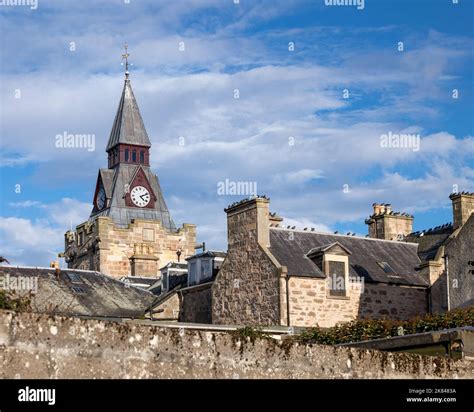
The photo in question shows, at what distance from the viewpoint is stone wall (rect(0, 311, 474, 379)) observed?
11.5m

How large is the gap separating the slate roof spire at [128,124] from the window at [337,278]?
4484 cm

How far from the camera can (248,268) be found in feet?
133

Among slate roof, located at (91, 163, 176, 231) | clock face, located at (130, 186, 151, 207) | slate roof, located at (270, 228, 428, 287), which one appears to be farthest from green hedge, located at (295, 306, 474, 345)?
clock face, located at (130, 186, 151, 207)

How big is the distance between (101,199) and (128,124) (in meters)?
6.54

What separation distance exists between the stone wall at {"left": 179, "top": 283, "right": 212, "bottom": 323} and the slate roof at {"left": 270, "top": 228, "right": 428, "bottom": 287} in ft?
13.3

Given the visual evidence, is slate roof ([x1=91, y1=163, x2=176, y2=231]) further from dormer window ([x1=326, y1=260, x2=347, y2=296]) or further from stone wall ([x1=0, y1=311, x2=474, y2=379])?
stone wall ([x1=0, y1=311, x2=474, y2=379])

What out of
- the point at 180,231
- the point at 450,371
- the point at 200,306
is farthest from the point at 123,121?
the point at 450,371

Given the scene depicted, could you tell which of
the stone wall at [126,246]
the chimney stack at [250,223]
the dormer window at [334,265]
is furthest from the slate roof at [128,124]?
the dormer window at [334,265]

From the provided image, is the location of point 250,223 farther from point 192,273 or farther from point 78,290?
point 78,290

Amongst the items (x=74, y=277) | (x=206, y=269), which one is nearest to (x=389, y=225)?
(x=206, y=269)

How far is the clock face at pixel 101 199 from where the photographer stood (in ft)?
269

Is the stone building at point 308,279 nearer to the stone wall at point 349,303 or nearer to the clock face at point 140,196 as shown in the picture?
the stone wall at point 349,303
